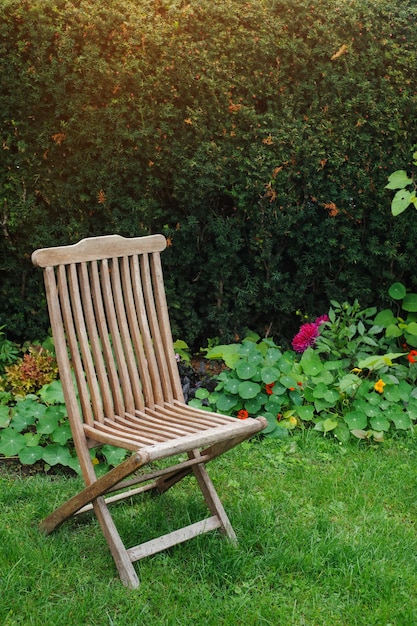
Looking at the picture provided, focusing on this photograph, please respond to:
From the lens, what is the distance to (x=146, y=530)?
3168 mm

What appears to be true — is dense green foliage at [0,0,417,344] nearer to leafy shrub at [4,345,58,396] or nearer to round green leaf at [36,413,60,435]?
leafy shrub at [4,345,58,396]

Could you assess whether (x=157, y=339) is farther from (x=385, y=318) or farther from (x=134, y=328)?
(x=385, y=318)

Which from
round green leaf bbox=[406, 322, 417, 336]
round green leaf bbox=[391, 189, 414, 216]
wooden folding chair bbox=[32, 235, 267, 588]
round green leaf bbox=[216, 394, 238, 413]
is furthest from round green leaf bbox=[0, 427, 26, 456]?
round green leaf bbox=[406, 322, 417, 336]

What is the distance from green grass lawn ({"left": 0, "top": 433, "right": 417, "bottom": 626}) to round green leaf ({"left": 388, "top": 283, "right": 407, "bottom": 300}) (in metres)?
1.46

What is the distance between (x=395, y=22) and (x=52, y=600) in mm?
3924

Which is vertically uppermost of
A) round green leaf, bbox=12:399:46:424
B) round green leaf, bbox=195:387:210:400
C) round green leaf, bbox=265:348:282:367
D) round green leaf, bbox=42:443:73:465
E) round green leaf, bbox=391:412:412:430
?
round green leaf, bbox=12:399:46:424

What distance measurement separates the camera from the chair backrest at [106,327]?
2.91 meters

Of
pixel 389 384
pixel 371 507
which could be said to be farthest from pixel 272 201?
pixel 371 507

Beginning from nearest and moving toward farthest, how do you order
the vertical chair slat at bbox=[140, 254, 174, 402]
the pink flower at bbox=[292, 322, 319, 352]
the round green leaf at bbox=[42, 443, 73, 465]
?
the vertical chair slat at bbox=[140, 254, 174, 402]
the round green leaf at bbox=[42, 443, 73, 465]
the pink flower at bbox=[292, 322, 319, 352]

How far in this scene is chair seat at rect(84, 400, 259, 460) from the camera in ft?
8.63

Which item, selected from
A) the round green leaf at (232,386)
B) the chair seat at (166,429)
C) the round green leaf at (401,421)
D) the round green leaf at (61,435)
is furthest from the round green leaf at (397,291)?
the round green leaf at (61,435)

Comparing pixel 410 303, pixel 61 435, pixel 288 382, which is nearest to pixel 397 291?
pixel 410 303

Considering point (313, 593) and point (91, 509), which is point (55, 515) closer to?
point (91, 509)

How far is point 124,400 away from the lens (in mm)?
3271
